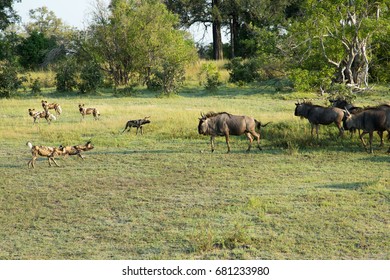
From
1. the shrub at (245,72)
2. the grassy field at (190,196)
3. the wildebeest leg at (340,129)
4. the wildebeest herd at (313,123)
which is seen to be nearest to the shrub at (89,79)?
the shrub at (245,72)

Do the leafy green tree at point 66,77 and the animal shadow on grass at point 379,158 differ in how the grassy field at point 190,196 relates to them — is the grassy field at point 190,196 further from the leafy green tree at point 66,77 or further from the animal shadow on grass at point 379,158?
the leafy green tree at point 66,77

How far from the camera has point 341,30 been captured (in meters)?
19.3

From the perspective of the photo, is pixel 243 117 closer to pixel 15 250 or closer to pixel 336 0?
pixel 336 0

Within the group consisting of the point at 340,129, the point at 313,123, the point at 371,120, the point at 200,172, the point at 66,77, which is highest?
the point at 66,77

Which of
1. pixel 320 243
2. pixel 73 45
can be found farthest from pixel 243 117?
pixel 73 45

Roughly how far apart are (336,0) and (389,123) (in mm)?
5098

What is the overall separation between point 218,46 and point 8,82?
20.4 metres

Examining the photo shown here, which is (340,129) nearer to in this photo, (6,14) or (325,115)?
(325,115)

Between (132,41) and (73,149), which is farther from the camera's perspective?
(132,41)

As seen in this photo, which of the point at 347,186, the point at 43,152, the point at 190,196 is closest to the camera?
the point at 190,196

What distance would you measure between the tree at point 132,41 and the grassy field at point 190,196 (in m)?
14.0

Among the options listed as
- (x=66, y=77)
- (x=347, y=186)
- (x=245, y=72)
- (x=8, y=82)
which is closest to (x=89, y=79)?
(x=66, y=77)

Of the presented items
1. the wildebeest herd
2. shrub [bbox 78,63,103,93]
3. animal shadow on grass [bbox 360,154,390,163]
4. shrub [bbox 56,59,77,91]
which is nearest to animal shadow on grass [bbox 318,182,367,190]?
animal shadow on grass [bbox 360,154,390,163]

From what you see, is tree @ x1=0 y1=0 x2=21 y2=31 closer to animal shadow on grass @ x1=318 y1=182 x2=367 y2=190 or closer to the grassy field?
the grassy field
